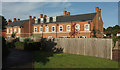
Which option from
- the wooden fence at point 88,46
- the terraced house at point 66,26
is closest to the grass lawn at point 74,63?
the wooden fence at point 88,46

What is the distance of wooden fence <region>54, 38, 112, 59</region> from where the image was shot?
9328 millimetres

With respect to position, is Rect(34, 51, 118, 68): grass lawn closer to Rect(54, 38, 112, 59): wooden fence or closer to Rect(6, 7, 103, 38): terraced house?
Rect(54, 38, 112, 59): wooden fence

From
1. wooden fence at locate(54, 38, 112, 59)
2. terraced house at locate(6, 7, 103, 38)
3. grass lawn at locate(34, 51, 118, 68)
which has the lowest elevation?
grass lawn at locate(34, 51, 118, 68)

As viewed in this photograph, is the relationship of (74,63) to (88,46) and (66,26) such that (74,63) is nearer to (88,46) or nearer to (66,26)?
(88,46)

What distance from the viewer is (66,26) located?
28.5 metres

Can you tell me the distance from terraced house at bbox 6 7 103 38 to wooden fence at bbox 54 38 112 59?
8.17 m

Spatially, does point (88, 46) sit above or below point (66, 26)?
below

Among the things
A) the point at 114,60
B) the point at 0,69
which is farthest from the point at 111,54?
the point at 0,69

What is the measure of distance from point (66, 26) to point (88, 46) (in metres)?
18.4

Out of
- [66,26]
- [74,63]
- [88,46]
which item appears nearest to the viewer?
[74,63]

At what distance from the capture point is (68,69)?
6.39 meters

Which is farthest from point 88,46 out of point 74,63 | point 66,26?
point 66,26

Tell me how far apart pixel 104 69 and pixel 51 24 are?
1024 inches

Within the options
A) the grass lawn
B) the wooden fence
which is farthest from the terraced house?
the grass lawn
